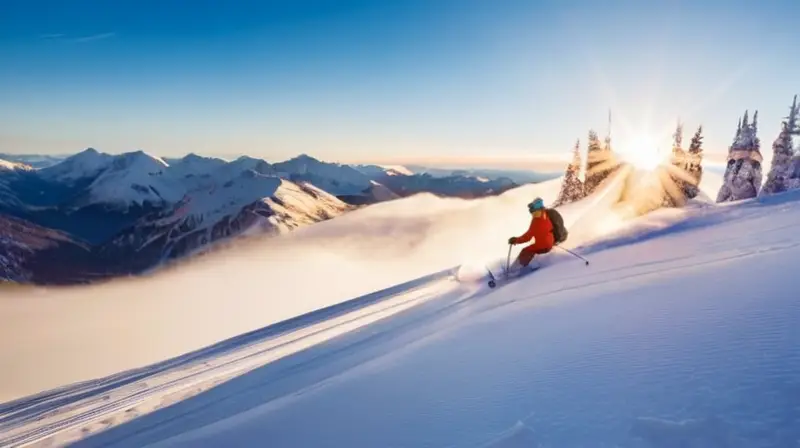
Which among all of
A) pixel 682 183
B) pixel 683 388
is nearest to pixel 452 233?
pixel 682 183

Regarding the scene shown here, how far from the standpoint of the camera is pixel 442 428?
15.9ft

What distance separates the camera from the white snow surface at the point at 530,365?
13.5 ft

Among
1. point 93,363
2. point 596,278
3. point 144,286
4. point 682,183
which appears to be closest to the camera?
point 596,278

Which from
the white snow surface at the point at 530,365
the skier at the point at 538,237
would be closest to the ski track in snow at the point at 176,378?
the white snow surface at the point at 530,365

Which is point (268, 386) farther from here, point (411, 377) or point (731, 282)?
point (731, 282)

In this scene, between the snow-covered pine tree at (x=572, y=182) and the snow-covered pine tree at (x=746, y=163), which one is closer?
the snow-covered pine tree at (x=746, y=163)

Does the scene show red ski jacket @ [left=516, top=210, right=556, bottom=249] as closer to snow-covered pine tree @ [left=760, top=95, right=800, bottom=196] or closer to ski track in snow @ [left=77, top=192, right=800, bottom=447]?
ski track in snow @ [left=77, top=192, right=800, bottom=447]

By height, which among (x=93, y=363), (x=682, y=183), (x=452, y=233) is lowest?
(x=93, y=363)

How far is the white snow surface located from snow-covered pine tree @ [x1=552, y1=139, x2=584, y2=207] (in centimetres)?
2737

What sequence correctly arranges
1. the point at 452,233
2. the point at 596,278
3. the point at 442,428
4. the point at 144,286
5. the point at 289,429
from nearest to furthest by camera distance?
the point at 442,428 → the point at 289,429 → the point at 596,278 → the point at 452,233 → the point at 144,286

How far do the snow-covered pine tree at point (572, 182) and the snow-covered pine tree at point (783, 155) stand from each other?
15.0 m

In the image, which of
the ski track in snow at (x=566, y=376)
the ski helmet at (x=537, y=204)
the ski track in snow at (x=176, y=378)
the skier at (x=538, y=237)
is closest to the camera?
the ski track in snow at (x=566, y=376)

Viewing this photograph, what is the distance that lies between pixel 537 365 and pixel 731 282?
3.85 meters

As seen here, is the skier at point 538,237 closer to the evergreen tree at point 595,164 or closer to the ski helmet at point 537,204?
the ski helmet at point 537,204
